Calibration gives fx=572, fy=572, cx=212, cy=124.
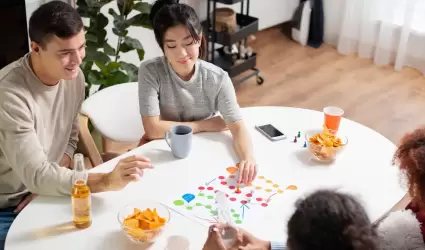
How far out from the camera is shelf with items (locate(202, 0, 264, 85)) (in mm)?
3922

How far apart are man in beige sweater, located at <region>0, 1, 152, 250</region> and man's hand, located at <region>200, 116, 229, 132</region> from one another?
44 cm

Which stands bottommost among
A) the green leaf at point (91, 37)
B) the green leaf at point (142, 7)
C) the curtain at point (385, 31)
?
the curtain at point (385, 31)

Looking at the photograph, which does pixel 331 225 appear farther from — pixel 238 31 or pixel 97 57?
pixel 238 31

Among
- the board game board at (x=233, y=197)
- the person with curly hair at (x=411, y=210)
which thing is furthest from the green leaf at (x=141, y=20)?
the person with curly hair at (x=411, y=210)

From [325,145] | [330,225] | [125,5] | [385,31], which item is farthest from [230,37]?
[330,225]

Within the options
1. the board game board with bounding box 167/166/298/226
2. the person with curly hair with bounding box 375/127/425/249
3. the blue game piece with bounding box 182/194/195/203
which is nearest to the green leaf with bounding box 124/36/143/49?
the board game board with bounding box 167/166/298/226

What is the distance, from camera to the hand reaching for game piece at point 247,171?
177 centimetres

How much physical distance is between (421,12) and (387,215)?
3075 mm

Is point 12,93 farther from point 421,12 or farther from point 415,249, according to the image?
point 421,12

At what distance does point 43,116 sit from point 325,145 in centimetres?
94

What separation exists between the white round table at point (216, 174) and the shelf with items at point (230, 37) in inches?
70.5

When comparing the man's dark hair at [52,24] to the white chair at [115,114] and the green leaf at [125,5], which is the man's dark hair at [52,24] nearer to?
the white chair at [115,114]

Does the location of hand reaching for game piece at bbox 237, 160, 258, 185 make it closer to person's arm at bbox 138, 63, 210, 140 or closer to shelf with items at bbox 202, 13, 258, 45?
person's arm at bbox 138, 63, 210, 140

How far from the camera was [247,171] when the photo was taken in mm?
1784
